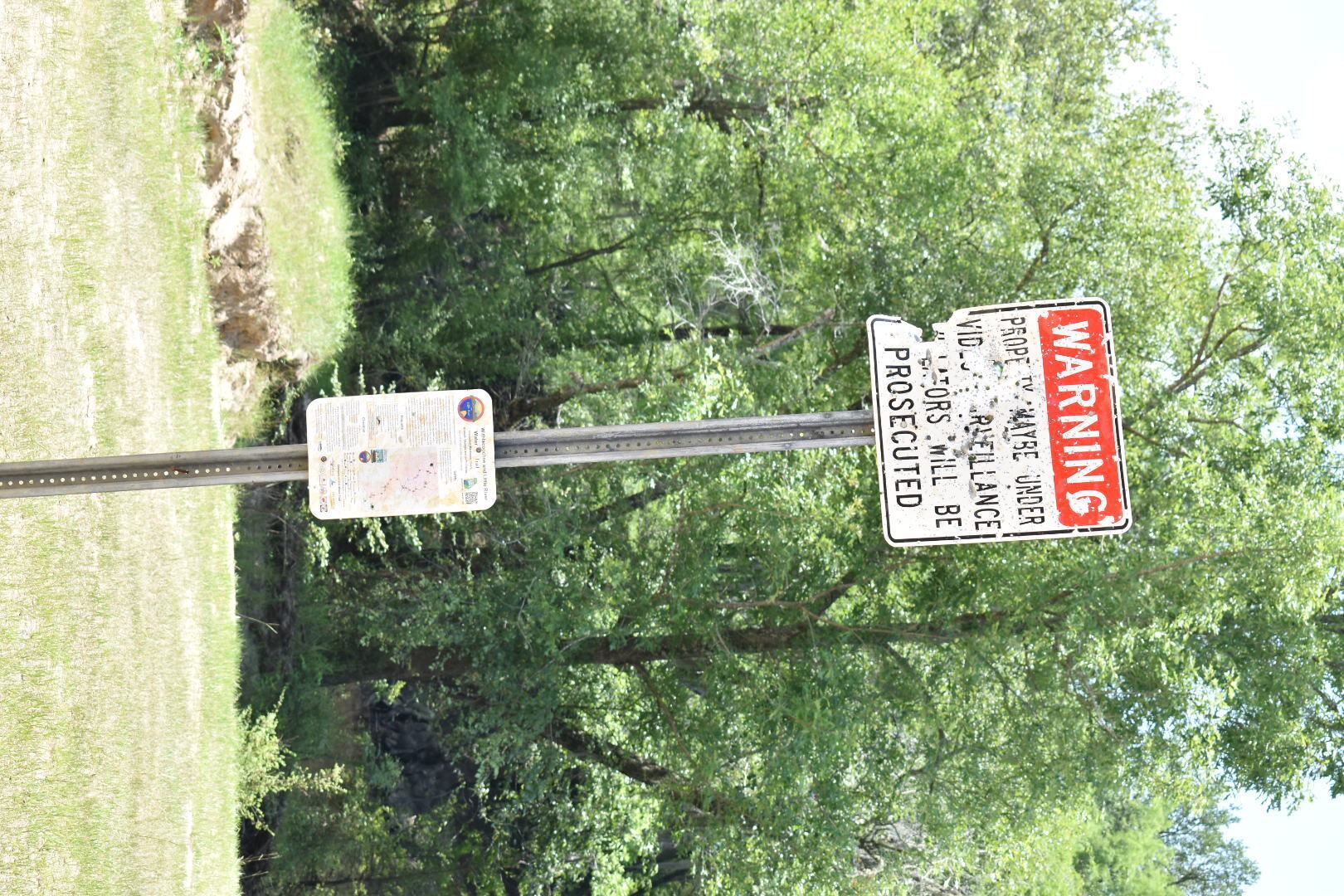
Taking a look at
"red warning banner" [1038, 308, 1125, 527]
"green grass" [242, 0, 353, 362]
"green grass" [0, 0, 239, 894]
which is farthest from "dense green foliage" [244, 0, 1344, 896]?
"red warning banner" [1038, 308, 1125, 527]

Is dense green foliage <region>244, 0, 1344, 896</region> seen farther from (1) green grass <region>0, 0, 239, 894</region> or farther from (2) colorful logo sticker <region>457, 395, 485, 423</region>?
(2) colorful logo sticker <region>457, 395, 485, 423</region>

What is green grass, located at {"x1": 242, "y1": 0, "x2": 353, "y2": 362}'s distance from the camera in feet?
42.5

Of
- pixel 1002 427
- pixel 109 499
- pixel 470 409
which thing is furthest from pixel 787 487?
pixel 470 409

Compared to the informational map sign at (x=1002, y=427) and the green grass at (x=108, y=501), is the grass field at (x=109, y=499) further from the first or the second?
the informational map sign at (x=1002, y=427)

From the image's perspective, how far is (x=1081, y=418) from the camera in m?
4.60

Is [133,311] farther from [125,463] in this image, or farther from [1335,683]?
[1335,683]

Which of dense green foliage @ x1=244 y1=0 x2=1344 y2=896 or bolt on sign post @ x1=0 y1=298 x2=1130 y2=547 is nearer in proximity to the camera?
bolt on sign post @ x1=0 y1=298 x2=1130 y2=547

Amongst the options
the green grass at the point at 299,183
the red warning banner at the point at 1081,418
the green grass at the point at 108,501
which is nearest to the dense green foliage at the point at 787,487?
the green grass at the point at 299,183

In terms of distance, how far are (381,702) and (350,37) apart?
9.49 meters

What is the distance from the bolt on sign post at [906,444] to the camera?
15.0 feet

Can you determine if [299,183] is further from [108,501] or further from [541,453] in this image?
[541,453]

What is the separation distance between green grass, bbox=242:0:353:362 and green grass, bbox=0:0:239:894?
6.79ft

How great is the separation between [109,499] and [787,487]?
20.5 ft

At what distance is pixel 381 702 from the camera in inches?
659
